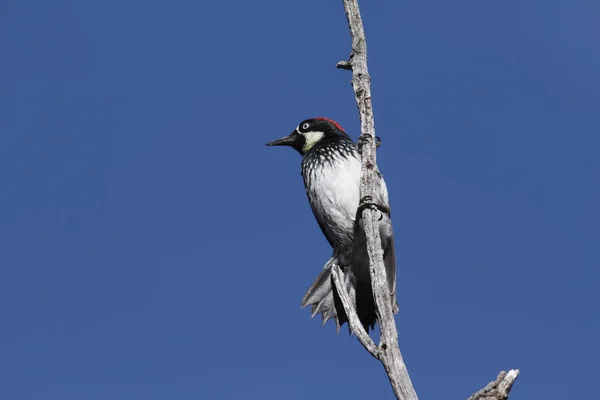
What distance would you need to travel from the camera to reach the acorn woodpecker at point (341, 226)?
709cm

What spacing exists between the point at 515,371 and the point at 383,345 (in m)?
0.96

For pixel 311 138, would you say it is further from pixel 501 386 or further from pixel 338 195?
pixel 501 386

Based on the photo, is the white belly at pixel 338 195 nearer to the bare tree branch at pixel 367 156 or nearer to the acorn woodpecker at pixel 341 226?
the acorn woodpecker at pixel 341 226

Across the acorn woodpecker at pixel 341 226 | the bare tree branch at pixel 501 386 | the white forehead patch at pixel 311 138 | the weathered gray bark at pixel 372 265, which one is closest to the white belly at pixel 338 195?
the acorn woodpecker at pixel 341 226

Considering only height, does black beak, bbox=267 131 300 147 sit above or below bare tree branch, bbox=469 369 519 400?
above

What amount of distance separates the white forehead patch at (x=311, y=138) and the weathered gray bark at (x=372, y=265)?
180 centimetres

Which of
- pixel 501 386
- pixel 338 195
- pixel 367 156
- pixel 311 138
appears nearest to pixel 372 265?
pixel 367 156

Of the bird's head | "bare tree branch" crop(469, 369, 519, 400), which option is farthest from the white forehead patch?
"bare tree branch" crop(469, 369, 519, 400)

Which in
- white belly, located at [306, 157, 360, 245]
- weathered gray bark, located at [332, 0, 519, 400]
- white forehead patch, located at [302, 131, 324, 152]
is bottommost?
weathered gray bark, located at [332, 0, 519, 400]

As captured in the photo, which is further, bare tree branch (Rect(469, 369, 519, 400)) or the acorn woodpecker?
the acorn woodpecker

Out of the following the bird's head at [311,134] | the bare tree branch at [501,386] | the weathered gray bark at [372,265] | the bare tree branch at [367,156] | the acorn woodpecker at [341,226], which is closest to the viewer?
the bare tree branch at [501,386]

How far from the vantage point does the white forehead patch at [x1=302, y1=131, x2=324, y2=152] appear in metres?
7.88

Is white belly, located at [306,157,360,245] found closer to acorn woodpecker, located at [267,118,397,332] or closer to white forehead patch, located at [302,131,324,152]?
acorn woodpecker, located at [267,118,397,332]

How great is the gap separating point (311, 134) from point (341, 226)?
1.09 m
